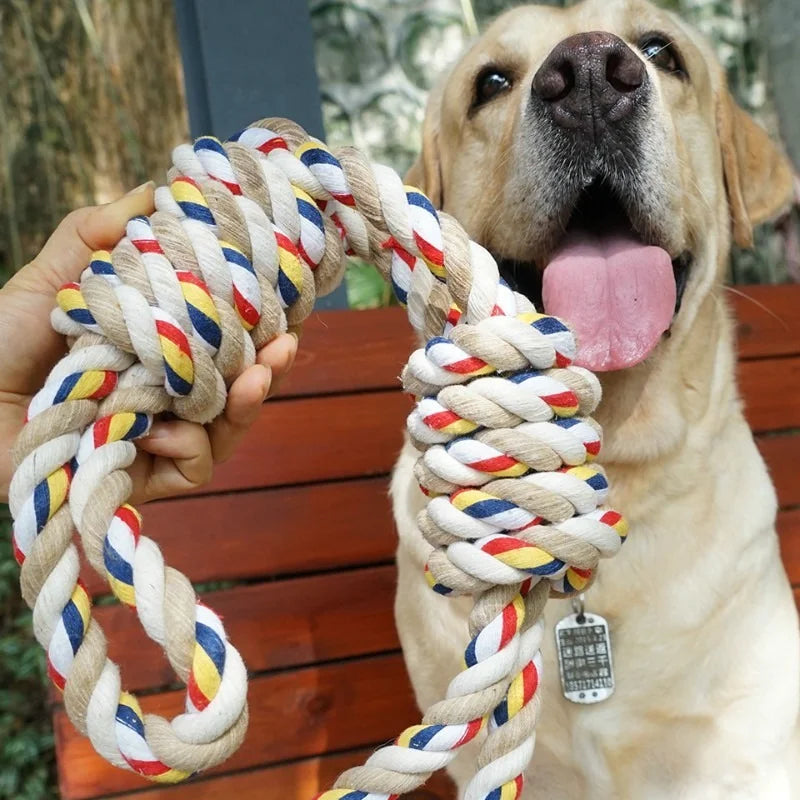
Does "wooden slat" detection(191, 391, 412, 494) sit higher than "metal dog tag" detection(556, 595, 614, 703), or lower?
higher

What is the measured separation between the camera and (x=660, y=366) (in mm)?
1278

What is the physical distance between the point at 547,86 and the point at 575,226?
0.71 feet

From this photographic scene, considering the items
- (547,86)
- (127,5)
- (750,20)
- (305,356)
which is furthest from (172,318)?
(750,20)

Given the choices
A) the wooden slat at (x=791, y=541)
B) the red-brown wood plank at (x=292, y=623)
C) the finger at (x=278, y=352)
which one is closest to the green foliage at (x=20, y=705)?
the red-brown wood plank at (x=292, y=623)

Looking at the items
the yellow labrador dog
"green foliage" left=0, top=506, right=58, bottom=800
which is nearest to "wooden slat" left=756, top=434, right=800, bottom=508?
the yellow labrador dog

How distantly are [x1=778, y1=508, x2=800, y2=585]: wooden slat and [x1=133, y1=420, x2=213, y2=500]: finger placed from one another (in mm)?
1626

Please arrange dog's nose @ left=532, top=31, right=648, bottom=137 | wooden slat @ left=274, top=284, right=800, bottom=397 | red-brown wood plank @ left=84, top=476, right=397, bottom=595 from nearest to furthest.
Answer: dog's nose @ left=532, top=31, right=648, bottom=137 → red-brown wood plank @ left=84, top=476, right=397, bottom=595 → wooden slat @ left=274, top=284, right=800, bottom=397

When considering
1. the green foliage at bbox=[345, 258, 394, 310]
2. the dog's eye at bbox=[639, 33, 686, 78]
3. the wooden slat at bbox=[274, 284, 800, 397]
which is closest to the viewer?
the dog's eye at bbox=[639, 33, 686, 78]

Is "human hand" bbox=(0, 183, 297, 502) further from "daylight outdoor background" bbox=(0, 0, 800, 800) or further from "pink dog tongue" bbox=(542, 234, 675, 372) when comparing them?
"daylight outdoor background" bbox=(0, 0, 800, 800)

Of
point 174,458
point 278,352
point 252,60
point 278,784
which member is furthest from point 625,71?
point 278,784

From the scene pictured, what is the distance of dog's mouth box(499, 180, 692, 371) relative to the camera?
3.49 ft

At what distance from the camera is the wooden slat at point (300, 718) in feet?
4.84

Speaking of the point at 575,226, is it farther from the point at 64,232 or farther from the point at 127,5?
the point at 127,5

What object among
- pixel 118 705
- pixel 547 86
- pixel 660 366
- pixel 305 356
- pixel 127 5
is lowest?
pixel 305 356
